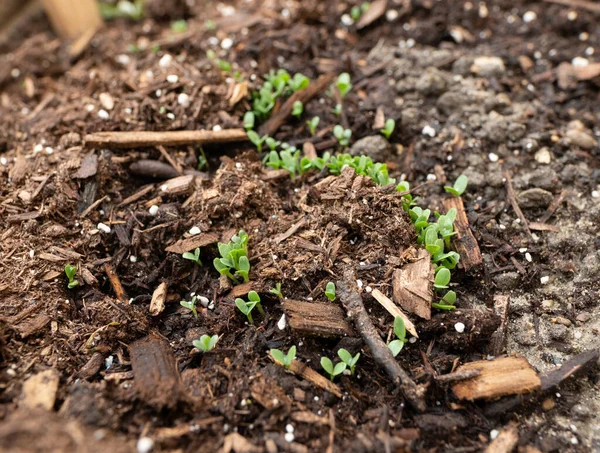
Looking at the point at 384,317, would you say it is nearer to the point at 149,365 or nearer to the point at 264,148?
the point at 149,365

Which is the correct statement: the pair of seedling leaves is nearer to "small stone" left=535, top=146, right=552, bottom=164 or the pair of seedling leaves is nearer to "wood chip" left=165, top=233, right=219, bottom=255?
"wood chip" left=165, top=233, right=219, bottom=255

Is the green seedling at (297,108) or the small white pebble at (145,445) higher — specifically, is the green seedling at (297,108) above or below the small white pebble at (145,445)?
above

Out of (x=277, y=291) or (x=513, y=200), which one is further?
(x=513, y=200)

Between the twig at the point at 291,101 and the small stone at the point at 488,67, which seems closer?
the twig at the point at 291,101

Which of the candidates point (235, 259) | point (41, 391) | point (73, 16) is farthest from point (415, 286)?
point (73, 16)

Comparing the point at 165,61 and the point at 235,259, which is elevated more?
the point at 165,61

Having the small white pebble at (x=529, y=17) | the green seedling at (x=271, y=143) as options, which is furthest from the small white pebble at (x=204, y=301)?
the small white pebble at (x=529, y=17)

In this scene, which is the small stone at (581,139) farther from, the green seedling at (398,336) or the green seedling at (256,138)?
the green seedling at (256,138)

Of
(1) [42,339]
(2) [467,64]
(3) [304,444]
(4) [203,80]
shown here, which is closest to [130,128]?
(4) [203,80]

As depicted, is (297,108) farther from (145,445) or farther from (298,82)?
(145,445)
